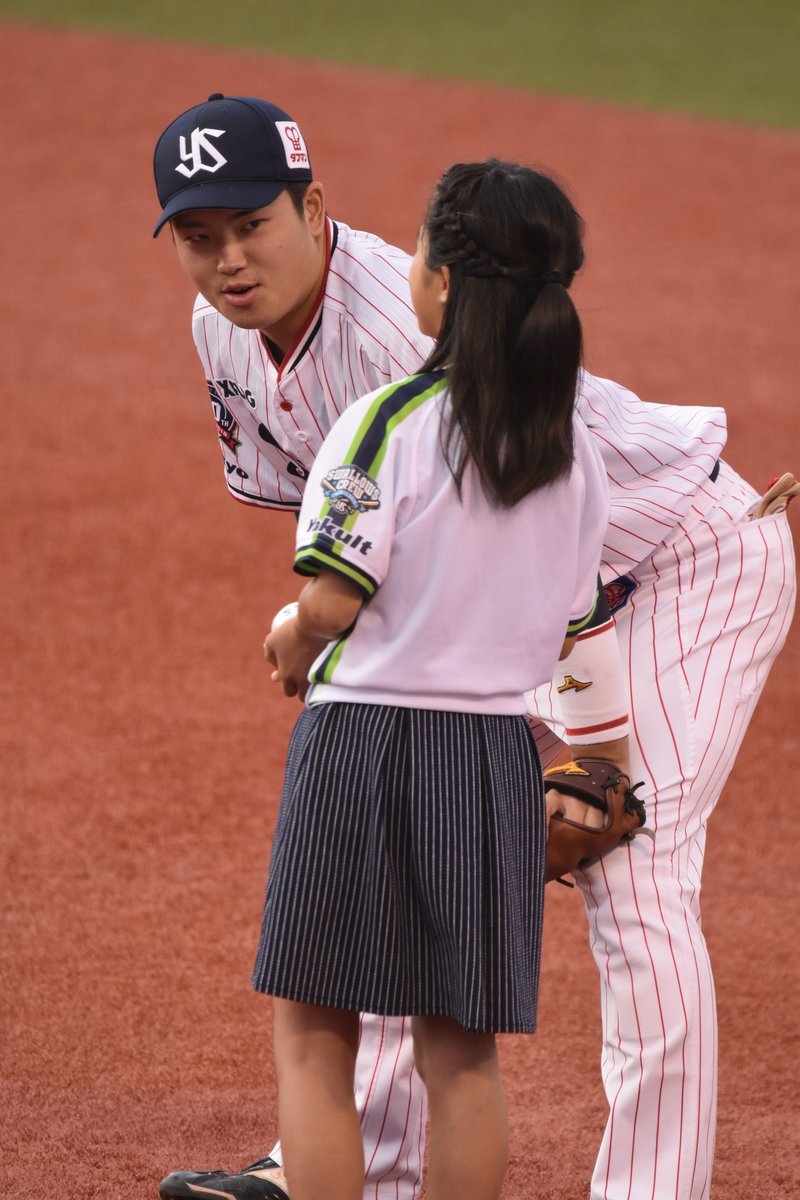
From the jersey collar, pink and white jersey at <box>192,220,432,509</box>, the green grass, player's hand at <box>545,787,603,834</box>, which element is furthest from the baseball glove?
the green grass

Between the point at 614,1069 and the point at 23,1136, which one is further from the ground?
the point at 614,1069

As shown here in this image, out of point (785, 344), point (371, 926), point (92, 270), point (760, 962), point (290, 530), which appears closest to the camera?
point (371, 926)

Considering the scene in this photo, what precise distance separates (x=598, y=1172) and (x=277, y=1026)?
0.60 m

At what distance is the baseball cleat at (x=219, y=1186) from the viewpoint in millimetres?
2406

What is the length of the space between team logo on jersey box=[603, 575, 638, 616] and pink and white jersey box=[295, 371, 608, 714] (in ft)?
1.69

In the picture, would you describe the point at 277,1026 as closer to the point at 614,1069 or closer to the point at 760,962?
the point at 614,1069

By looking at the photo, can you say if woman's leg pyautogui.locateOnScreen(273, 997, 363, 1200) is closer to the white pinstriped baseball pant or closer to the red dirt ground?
the white pinstriped baseball pant

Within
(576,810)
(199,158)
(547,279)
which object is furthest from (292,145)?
(576,810)

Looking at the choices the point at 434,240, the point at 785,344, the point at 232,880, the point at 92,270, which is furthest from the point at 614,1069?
the point at 92,270

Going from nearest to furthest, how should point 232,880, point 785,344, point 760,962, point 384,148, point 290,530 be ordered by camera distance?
point 760,962, point 232,880, point 290,530, point 785,344, point 384,148

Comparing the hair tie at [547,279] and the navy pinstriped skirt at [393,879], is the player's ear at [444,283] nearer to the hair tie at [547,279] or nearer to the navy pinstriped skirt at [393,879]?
the hair tie at [547,279]

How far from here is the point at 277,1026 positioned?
202cm

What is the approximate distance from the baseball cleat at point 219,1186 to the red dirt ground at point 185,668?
6.3 inches

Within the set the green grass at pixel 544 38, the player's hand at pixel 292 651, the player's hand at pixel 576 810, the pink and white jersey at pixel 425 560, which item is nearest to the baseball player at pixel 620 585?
the player's hand at pixel 576 810
